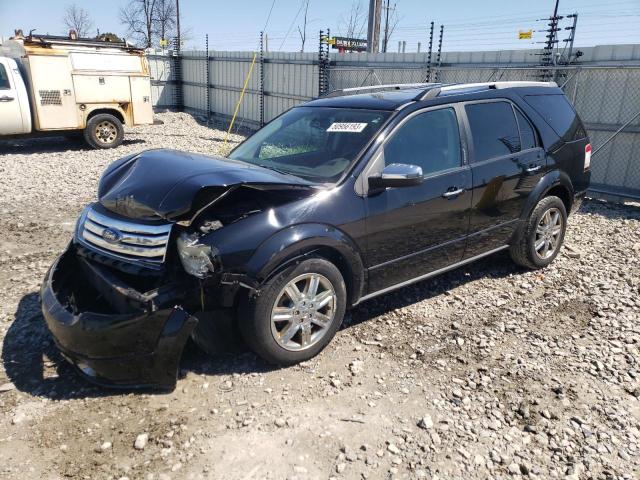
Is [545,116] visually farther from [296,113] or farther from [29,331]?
[29,331]

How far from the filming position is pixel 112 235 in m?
3.33

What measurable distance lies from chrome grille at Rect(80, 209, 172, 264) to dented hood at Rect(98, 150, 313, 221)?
0.08m

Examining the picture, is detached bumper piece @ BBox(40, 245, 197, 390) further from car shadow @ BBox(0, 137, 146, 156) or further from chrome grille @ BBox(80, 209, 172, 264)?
car shadow @ BBox(0, 137, 146, 156)

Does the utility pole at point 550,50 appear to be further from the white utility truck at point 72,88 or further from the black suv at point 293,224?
the white utility truck at point 72,88

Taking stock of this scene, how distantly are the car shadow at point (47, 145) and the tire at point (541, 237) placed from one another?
11118 millimetres

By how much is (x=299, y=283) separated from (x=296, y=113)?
6.28ft

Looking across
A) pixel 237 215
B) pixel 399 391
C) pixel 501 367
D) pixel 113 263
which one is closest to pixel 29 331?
pixel 113 263

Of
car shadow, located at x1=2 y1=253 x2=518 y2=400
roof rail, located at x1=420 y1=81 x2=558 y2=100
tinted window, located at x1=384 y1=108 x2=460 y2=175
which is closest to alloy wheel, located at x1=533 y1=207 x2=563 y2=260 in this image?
roof rail, located at x1=420 y1=81 x2=558 y2=100

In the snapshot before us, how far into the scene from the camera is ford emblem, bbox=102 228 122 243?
3.28 m

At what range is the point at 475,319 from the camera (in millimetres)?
4297

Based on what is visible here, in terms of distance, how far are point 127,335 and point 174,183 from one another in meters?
0.97

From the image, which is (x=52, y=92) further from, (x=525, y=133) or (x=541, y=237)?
(x=541, y=237)

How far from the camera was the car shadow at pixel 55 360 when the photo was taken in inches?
127

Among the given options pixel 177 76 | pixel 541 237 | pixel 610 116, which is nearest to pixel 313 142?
pixel 541 237
